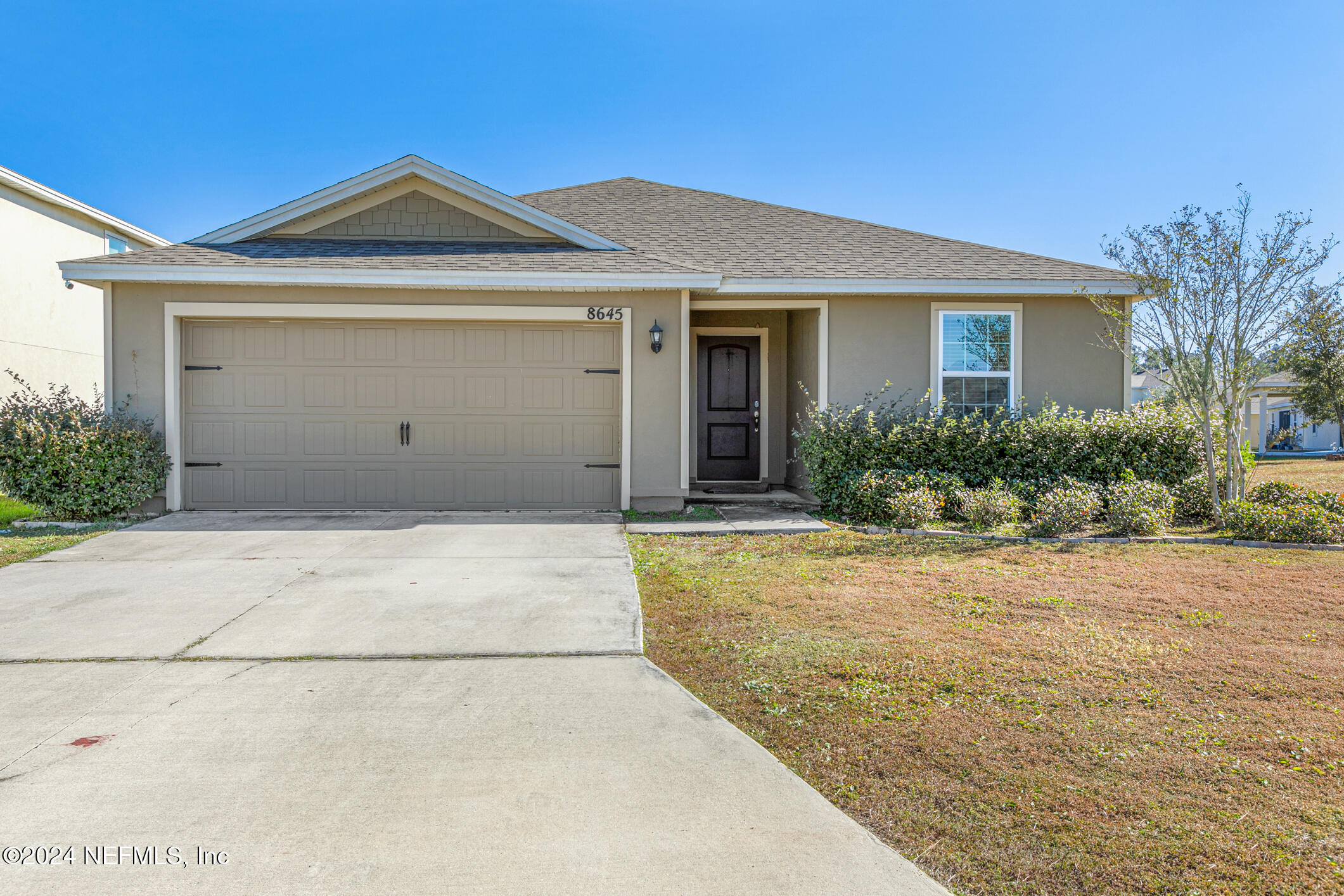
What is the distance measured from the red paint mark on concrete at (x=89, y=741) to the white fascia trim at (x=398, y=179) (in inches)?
281

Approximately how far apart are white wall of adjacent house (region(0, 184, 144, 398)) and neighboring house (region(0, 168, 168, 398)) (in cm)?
1

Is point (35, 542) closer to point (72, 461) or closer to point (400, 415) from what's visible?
point (72, 461)

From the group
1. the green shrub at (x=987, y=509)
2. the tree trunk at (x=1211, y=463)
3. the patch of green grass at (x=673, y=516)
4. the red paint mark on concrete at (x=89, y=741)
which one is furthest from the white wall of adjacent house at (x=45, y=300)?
the tree trunk at (x=1211, y=463)

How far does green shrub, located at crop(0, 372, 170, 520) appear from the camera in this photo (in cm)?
762

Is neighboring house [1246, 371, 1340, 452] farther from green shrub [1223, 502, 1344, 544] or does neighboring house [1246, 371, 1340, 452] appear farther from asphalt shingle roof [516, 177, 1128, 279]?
green shrub [1223, 502, 1344, 544]

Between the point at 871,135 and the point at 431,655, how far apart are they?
44.5 feet

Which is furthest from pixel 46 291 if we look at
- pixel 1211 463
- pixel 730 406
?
pixel 1211 463

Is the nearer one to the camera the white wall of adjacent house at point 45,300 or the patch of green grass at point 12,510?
the patch of green grass at point 12,510

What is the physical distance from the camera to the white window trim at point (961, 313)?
9.13 meters

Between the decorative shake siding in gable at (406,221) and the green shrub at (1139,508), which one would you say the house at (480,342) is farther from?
the green shrub at (1139,508)

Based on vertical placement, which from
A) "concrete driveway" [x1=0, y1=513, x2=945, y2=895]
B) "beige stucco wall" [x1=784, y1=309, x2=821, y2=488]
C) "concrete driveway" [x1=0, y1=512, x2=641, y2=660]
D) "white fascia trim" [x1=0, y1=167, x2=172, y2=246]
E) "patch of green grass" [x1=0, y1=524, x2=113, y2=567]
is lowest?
"concrete driveway" [x1=0, y1=513, x2=945, y2=895]

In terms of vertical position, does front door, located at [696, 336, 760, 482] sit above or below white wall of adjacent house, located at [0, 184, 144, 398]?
below

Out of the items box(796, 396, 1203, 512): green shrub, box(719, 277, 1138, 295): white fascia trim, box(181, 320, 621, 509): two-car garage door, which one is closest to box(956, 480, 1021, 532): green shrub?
box(796, 396, 1203, 512): green shrub

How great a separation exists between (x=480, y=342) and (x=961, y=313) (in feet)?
19.3
